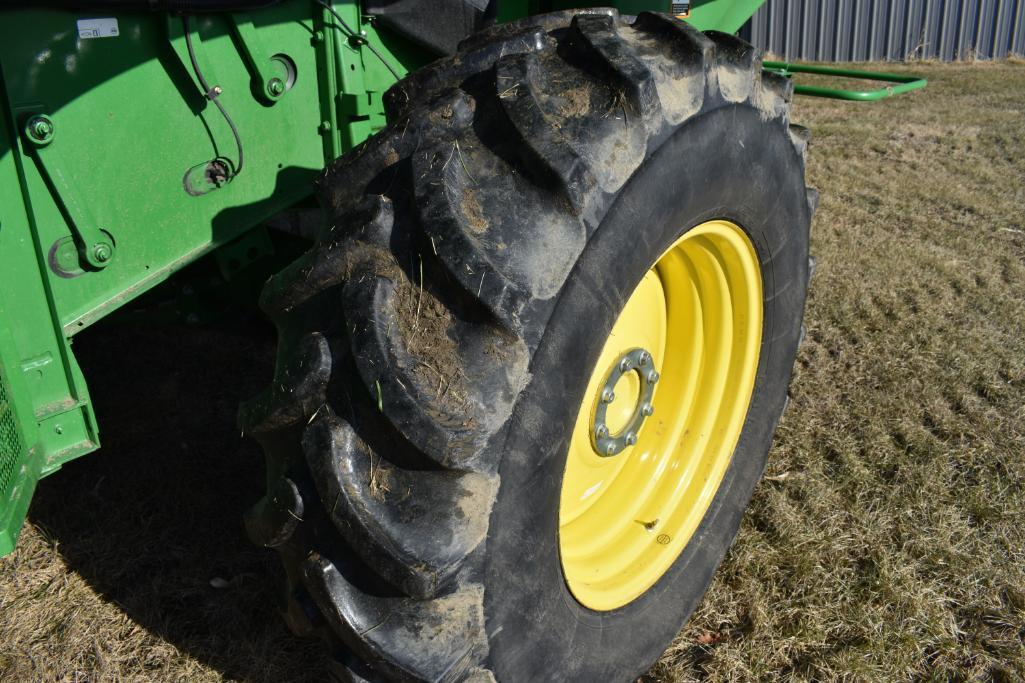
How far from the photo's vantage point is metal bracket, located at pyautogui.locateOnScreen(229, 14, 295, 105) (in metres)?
1.70

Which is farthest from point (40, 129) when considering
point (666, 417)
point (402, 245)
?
point (666, 417)

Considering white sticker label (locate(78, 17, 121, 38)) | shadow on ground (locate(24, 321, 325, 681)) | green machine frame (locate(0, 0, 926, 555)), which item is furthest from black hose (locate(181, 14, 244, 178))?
shadow on ground (locate(24, 321, 325, 681))

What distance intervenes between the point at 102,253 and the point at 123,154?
0.18 meters

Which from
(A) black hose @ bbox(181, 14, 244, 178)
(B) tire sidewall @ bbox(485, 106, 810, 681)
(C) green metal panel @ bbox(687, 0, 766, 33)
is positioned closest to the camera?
(B) tire sidewall @ bbox(485, 106, 810, 681)

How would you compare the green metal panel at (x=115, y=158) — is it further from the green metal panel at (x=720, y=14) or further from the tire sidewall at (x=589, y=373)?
the green metal panel at (x=720, y=14)

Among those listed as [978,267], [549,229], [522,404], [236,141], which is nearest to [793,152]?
[549,229]

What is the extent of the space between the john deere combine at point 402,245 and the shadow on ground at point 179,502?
1.80 feet

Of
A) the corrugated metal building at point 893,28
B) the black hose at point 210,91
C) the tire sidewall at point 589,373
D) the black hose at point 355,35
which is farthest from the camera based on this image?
the corrugated metal building at point 893,28

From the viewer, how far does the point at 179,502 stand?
8.58ft

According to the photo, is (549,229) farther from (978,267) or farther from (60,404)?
(978,267)

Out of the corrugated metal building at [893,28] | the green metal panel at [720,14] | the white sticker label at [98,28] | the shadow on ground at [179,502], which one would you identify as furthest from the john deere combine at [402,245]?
the corrugated metal building at [893,28]

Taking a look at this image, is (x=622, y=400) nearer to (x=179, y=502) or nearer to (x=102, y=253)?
(x=102, y=253)

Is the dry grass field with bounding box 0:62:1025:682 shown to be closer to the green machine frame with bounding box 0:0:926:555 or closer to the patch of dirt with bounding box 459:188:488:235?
the green machine frame with bounding box 0:0:926:555

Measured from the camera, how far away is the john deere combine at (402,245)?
1364mm
